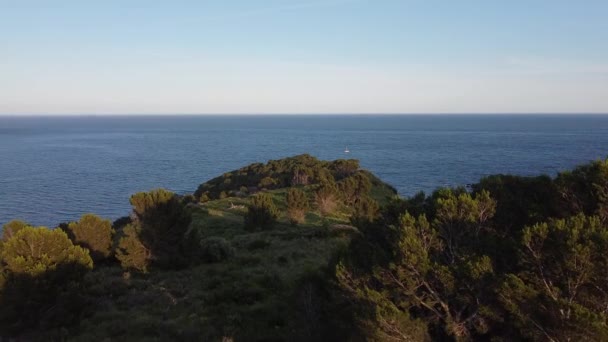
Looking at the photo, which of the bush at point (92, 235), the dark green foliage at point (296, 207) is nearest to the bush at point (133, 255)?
the bush at point (92, 235)

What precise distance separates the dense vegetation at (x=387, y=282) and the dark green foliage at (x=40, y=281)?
1.3 inches

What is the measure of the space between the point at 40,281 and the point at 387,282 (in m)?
10.1

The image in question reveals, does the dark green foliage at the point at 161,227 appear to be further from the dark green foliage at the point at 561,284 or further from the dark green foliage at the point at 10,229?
the dark green foliage at the point at 561,284

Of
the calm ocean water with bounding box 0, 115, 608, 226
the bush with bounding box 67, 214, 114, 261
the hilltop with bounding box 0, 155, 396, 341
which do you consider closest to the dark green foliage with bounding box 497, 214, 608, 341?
the hilltop with bounding box 0, 155, 396, 341

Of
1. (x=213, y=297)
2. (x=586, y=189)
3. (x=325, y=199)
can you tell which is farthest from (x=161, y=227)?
(x=325, y=199)

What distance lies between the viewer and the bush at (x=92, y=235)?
22125 mm

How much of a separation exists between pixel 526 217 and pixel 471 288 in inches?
99.8

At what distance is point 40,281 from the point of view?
13070mm

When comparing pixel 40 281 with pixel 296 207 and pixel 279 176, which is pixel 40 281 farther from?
pixel 279 176

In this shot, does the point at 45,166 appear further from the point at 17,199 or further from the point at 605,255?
the point at 605,255

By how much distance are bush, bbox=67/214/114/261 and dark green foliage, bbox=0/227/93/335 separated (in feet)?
25.7

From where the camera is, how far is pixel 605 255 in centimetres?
695

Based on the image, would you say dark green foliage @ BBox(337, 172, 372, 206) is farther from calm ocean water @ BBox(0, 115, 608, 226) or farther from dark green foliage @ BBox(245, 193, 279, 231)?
calm ocean water @ BBox(0, 115, 608, 226)

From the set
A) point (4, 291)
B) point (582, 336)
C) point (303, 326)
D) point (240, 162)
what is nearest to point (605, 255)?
point (582, 336)
